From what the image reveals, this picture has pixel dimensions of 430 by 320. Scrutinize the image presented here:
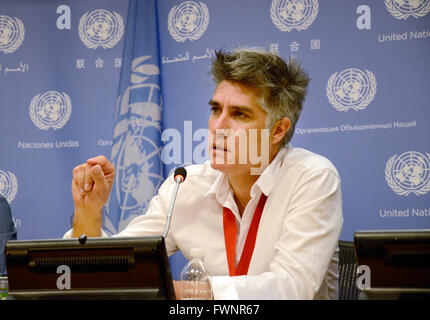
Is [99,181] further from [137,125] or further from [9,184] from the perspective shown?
[9,184]

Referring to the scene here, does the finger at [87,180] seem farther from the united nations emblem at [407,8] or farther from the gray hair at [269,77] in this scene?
the united nations emblem at [407,8]

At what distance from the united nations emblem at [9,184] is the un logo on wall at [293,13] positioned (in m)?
2.21

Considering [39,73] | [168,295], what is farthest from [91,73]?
[168,295]

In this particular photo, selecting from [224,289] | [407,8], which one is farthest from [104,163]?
[407,8]

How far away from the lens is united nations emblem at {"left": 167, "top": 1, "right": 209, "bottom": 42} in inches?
143

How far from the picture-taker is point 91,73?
3.81 meters

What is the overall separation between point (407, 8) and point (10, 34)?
2.83 meters

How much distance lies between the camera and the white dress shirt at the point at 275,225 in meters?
1.77

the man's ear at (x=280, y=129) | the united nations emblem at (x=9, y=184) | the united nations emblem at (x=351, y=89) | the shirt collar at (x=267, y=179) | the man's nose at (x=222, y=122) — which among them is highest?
the united nations emblem at (x=351, y=89)

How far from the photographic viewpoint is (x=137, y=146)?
135 inches

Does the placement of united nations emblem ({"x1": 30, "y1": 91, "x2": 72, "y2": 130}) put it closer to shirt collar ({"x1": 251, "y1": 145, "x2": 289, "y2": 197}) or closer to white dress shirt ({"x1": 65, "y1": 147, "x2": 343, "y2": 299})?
white dress shirt ({"x1": 65, "y1": 147, "x2": 343, "y2": 299})

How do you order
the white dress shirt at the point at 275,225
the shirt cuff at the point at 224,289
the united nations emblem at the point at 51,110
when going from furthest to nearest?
1. the united nations emblem at the point at 51,110
2. the white dress shirt at the point at 275,225
3. the shirt cuff at the point at 224,289

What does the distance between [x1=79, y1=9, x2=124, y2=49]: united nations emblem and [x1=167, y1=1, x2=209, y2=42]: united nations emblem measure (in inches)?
16.2

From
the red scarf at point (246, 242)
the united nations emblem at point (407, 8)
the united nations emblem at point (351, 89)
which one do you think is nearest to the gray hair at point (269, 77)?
the red scarf at point (246, 242)
